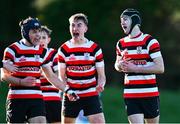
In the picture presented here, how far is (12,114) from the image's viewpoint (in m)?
12.6

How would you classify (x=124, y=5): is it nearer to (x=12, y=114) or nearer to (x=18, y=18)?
(x=18, y=18)

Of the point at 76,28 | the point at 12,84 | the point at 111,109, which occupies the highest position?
the point at 76,28

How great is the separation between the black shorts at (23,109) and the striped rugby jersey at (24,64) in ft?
0.27

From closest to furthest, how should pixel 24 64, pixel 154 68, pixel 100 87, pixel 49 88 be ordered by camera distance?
pixel 24 64 → pixel 154 68 → pixel 100 87 → pixel 49 88

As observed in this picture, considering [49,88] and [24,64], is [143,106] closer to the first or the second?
[24,64]

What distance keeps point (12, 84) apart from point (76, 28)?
1543 millimetres

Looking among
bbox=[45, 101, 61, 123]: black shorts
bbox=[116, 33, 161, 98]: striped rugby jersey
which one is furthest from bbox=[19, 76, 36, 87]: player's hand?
bbox=[45, 101, 61, 123]: black shorts

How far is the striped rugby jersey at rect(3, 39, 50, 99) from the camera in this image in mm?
12547

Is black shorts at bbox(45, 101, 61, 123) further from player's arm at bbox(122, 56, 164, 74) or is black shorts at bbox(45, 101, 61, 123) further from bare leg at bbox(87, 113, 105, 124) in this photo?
player's arm at bbox(122, 56, 164, 74)

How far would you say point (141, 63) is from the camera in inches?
518

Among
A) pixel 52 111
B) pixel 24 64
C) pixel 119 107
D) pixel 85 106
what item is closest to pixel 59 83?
pixel 85 106

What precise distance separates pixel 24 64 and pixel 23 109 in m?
0.71

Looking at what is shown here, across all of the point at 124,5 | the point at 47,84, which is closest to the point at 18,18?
the point at 124,5

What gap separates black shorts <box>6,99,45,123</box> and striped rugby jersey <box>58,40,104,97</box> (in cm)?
96
